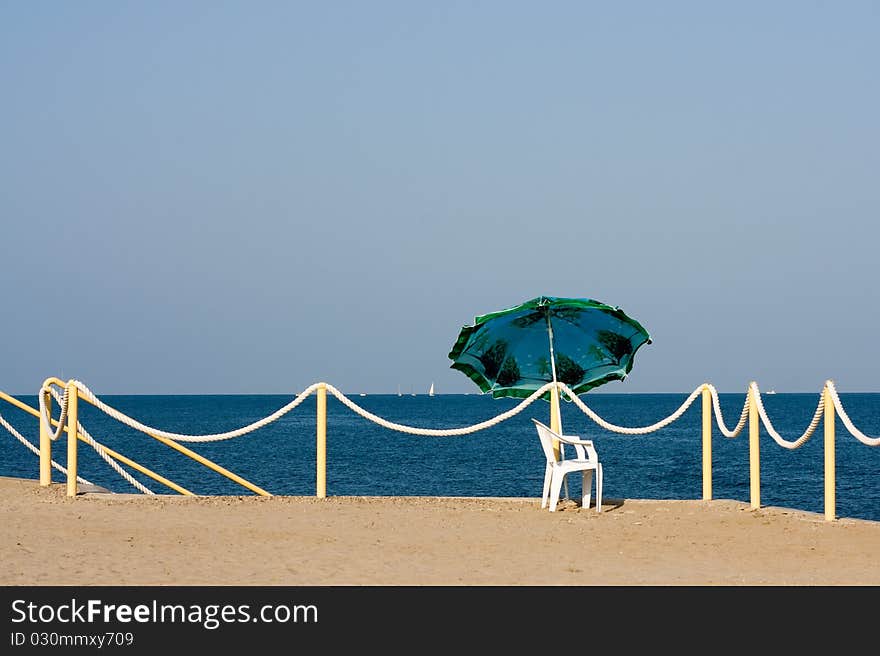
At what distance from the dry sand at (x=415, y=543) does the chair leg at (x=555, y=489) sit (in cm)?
23

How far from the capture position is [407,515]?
11.9 m

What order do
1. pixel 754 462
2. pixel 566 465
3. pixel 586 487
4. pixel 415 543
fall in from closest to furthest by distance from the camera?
pixel 415 543
pixel 566 465
pixel 586 487
pixel 754 462

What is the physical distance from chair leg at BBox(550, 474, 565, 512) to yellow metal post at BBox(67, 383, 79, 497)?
541 centimetres

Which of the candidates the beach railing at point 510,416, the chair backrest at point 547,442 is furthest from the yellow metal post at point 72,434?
the chair backrest at point 547,442

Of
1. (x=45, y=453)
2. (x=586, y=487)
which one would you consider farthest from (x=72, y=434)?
(x=586, y=487)

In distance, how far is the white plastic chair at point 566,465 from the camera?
471 inches

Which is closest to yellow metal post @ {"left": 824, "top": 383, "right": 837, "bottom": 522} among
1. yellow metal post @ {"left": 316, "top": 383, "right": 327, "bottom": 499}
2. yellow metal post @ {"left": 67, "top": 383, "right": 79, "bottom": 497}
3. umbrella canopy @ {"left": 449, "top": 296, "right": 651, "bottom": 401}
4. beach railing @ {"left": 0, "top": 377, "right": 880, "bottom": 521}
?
beach railing @ {"left": 0, "top": 377, "right": 880, "bottom": 521}

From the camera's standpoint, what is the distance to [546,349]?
14.0 meters

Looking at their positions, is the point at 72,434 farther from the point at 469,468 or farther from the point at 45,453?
the point at 469,468

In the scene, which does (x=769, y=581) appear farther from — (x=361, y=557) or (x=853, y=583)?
(x=361, y=557)

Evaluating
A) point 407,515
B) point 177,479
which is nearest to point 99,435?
point 177,479

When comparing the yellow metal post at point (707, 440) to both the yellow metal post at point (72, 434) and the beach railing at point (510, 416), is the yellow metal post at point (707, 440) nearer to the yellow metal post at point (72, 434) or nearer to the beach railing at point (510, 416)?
the beach railing at point (510, 416)
